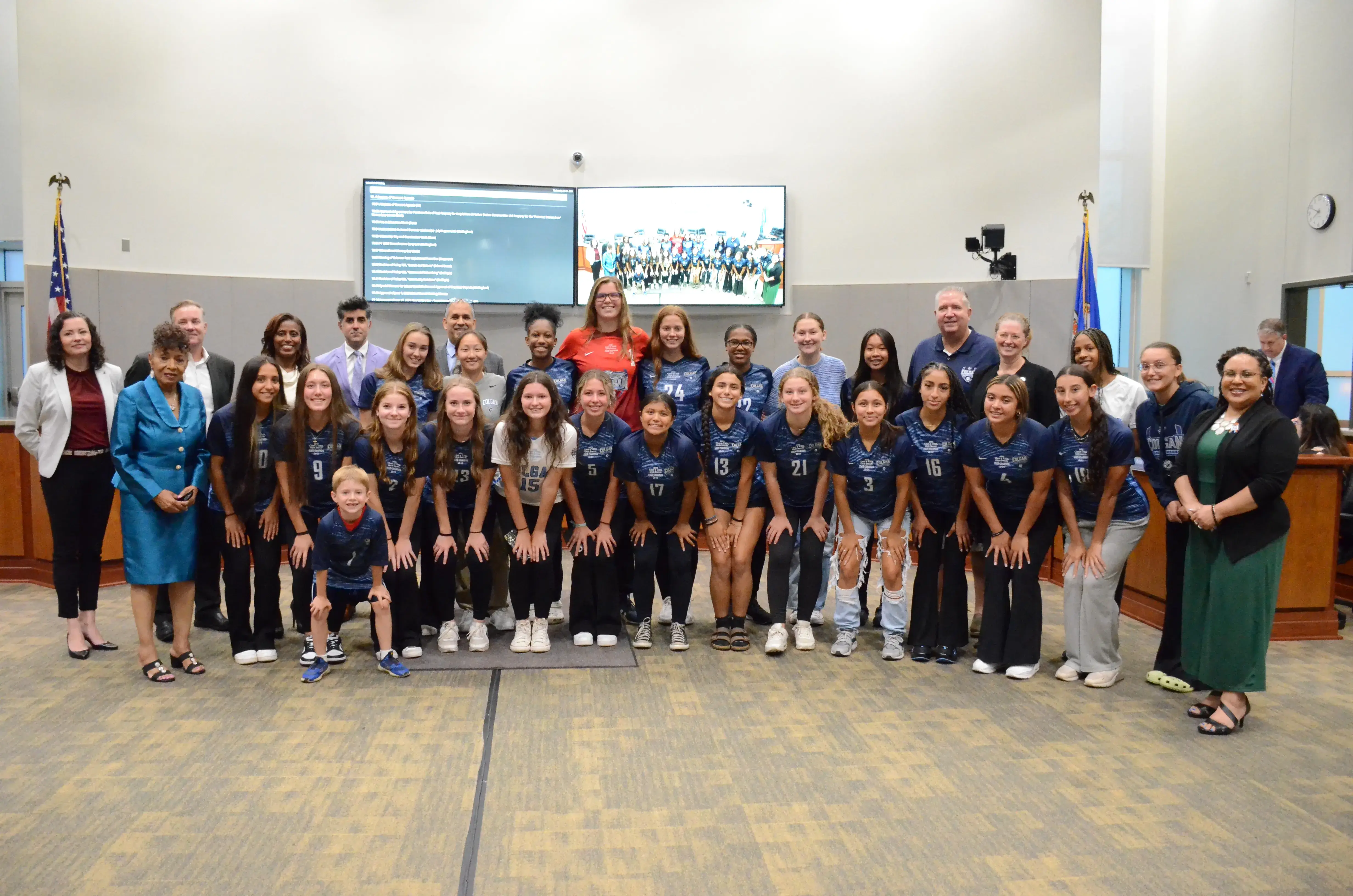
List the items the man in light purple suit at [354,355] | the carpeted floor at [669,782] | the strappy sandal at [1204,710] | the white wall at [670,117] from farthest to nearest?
the white wall at [670,117] < the man in light purple suit at [354,355] < the strappy sandal at [1204,710] < the carpeted floor at [669,782]

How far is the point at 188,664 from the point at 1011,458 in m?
3.65

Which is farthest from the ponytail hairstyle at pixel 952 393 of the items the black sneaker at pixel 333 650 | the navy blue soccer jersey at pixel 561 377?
the black sneaker at pixel 333 650

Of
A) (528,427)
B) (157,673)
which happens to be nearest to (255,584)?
(157,673)

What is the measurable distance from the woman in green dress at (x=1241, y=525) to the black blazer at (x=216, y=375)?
4384mm

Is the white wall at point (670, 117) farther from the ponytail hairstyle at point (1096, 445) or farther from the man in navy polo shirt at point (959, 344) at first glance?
the ponytail hairstyle at point (1096, 445)

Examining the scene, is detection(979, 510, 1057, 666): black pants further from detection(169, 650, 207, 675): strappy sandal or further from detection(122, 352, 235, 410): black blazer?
detection(122, 352, 235, 410): black blazer

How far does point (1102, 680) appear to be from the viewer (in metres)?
3.98

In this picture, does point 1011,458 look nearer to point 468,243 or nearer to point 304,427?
→ point 304,427

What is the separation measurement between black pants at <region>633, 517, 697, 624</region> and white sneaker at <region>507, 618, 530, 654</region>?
53cm

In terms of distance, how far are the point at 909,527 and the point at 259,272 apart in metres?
5.78

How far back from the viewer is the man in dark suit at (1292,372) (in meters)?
7.16

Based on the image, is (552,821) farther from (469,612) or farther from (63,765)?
(469,612)

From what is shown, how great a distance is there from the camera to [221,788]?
2.91m

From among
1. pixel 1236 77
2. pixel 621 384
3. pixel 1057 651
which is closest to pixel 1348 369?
pixel 1236 77
